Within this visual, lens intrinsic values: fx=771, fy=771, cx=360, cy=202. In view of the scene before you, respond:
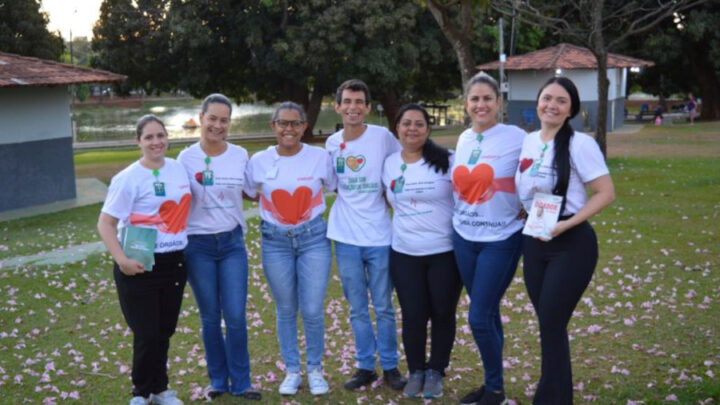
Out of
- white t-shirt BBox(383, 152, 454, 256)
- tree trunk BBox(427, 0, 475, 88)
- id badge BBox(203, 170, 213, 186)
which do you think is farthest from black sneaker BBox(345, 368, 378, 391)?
tree trunk BBox(427, 0, 475, 88)

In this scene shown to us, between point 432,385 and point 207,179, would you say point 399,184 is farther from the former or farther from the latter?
point 432,385

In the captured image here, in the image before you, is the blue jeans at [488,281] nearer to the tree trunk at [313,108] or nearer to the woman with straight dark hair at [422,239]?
the woman with straight dark hair at [422,239]

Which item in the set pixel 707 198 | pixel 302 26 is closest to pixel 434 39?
pixel 302 26

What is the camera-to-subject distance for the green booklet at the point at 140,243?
4.39 metres

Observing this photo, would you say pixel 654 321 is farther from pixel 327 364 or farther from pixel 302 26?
pixel 302 26

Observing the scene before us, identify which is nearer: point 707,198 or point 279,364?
point 279,364

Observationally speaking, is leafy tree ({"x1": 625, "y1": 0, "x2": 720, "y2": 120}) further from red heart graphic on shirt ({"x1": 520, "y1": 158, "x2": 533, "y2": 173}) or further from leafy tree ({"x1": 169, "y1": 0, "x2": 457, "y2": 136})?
red heart graphic on shirt ({"x1": 520, "y1": 158, "x2": 533, "y2": 173})

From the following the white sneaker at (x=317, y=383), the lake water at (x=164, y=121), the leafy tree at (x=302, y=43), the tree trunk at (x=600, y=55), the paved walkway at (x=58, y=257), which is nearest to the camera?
the white sneaker at (x=317, y=383)

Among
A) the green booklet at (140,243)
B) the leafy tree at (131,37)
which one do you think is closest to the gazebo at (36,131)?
the green booklet at (140,243)

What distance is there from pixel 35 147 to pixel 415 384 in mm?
14045

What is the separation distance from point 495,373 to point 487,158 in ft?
4.29

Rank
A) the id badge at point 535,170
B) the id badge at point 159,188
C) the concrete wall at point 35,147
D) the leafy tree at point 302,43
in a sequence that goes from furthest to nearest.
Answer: the leafy tree at point 302,43, the concrete wall at point 35,147, the id badge at point 159,188, the id badge at point 535,170

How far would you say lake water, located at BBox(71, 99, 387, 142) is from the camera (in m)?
45.8

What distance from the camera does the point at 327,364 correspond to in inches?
231
